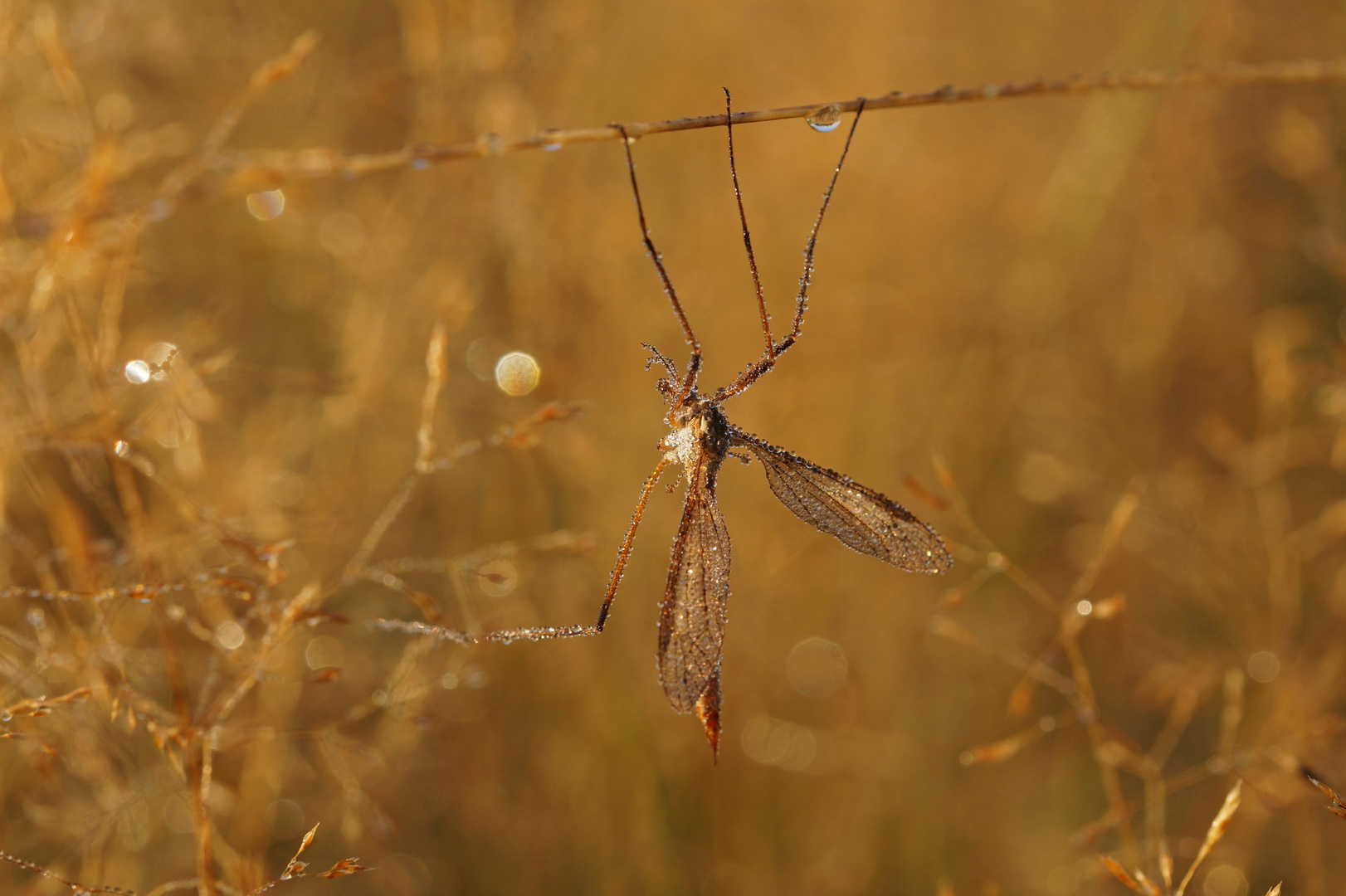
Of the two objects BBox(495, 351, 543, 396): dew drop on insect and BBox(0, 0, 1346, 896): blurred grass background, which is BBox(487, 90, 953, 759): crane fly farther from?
BBox(495, 351, 543, 396): dew drop on insect

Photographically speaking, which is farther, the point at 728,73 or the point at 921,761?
the point at 728,73

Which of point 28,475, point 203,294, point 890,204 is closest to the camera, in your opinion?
point 28,475

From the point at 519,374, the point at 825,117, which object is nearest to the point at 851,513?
the point at 825,117

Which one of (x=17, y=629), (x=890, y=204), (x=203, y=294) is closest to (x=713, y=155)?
(x=890, y=204)

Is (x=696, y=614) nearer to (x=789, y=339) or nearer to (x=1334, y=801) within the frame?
(x=789, y=339)

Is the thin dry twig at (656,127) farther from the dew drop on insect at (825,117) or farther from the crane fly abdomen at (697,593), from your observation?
the crane fly abdomen at (697,593)

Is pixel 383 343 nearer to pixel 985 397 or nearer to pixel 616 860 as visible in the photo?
pixel 616 860

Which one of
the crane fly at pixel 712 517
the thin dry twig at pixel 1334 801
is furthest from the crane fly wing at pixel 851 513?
the thin dry twig at pixel 1334 801

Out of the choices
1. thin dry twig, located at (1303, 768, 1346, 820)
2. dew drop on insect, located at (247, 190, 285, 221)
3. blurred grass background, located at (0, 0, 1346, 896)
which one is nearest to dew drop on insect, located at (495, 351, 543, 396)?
blurred grass background, located at (0, 0, 1346, 896)
